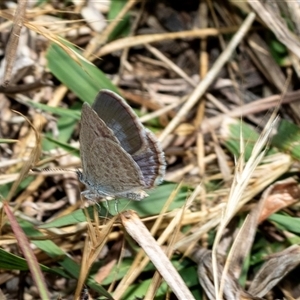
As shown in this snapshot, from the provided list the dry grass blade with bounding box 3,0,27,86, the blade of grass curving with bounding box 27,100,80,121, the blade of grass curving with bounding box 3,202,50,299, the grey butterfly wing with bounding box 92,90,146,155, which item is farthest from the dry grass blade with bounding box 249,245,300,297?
the dry grass blade with bounding box 3,0,27,86

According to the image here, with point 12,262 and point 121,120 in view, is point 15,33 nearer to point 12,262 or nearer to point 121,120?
point 121,120

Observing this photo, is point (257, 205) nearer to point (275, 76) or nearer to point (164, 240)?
point (164, 240)

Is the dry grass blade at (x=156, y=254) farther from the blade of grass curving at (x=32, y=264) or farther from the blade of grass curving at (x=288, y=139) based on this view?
the blade of grass curving at (x=288, y=139)

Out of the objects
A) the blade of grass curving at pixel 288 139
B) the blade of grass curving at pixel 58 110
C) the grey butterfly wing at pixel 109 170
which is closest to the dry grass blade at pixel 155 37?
the blade of grass curving at pixel 58 110

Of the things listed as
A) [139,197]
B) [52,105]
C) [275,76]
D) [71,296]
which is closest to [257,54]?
[275,76]

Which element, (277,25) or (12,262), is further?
(277,25)

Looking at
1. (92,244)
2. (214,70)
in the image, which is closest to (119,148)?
(92,244)
